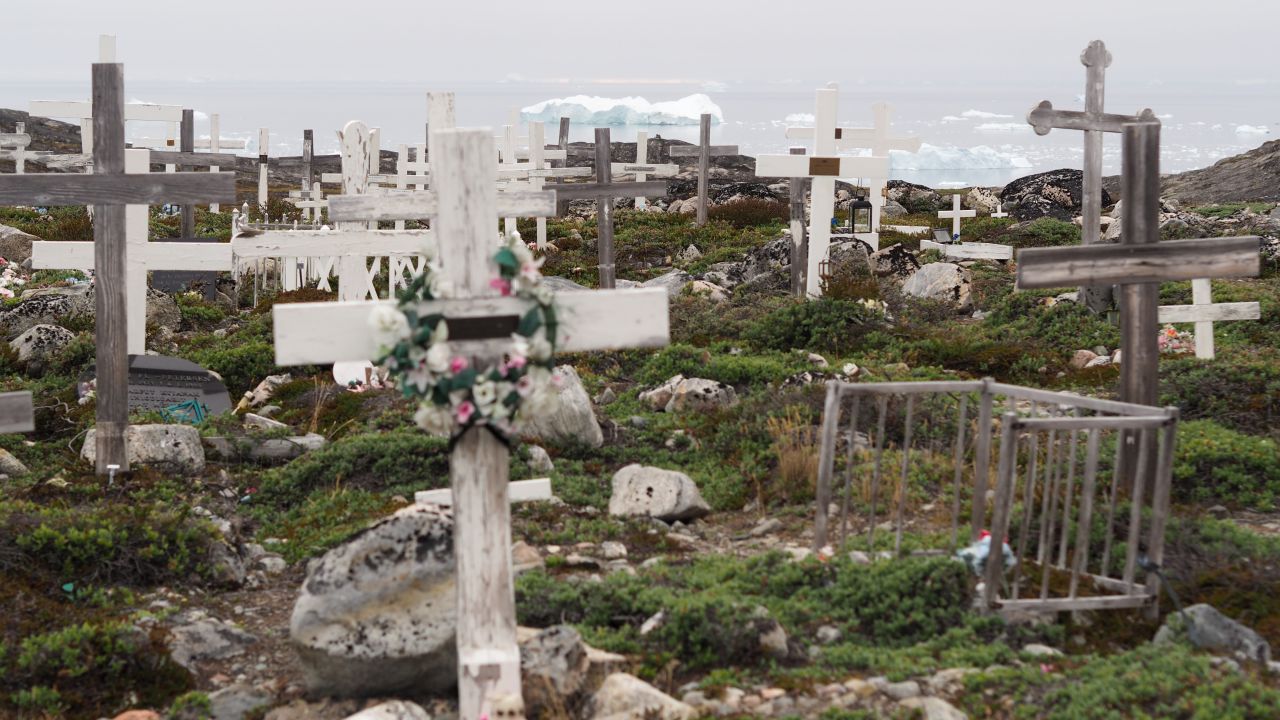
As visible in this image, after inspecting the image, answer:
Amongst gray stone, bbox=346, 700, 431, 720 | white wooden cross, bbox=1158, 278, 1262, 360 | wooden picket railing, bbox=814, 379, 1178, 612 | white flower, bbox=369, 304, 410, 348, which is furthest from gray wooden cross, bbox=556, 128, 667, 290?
gray stone, bbox=346, 700, 431, 720

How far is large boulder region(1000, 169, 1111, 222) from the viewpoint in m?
31.5

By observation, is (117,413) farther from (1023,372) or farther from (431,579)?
(1023,372)

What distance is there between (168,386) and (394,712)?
7.82 metres

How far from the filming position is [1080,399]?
671 cm

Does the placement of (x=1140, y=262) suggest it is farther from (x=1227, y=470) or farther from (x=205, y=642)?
(x=205, y=642)

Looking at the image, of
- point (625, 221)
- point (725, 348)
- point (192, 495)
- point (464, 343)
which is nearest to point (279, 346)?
point (464, 343)

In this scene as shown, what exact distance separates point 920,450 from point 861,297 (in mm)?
5507

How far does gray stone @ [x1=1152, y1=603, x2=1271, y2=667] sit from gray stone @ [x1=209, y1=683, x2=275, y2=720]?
4157 millimetres

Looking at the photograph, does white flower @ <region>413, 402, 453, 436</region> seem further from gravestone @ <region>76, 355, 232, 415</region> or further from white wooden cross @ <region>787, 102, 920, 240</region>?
white wooden cross @ <region>787, 102, 920, 240</region>

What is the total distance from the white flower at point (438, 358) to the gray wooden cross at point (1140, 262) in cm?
364

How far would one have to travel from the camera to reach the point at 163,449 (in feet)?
33.1

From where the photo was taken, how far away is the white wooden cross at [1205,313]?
12320 mm

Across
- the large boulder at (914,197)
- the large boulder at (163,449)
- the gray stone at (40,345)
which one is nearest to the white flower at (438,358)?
the large boulder at (163,449)

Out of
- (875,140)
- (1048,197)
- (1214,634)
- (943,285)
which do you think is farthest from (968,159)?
(1214,634)
